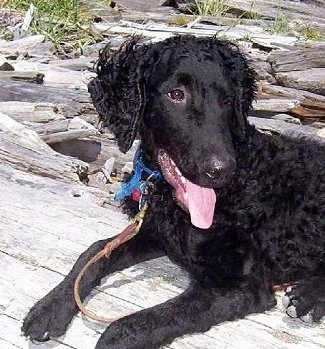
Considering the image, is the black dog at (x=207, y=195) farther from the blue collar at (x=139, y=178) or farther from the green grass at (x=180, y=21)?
the green grass at (x=180, y=21)

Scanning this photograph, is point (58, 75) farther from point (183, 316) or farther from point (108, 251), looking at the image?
point (183, 316)

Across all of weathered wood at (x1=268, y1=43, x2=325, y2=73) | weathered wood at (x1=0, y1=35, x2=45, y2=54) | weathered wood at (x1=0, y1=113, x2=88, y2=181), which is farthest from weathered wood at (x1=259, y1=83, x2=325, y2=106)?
weathered wood at (x1=0, y1=35, x2=45, y2=54)

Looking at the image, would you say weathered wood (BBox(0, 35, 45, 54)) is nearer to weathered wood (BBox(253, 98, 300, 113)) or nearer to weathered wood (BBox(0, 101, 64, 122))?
weathered wood (BBox(0, 101, 64, 122))

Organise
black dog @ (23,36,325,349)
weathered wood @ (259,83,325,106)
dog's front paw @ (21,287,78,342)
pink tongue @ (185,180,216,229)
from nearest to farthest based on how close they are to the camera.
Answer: dog's front paw @ (21,287,78,342) → black dog @ (23,36,325,349) → pink tongue @ (185,180,216,229) → weathered wood @ (259,83,325,106)

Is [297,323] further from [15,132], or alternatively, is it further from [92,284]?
[15,132]

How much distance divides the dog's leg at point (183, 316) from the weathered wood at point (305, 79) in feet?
15.2

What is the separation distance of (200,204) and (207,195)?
0.06 meters

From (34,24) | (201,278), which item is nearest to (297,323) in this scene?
(201,278)

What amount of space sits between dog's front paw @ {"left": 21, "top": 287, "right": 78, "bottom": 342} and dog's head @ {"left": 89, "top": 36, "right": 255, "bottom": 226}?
816mm

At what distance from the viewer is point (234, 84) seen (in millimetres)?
4207

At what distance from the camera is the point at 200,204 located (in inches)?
151

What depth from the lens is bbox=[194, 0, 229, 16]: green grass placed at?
40.8 ft

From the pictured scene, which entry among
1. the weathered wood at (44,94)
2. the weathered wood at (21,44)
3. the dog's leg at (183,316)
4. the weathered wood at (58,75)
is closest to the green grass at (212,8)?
the weathered wood at (21,44)

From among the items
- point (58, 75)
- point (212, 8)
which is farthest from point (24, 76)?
point (212, 8)
